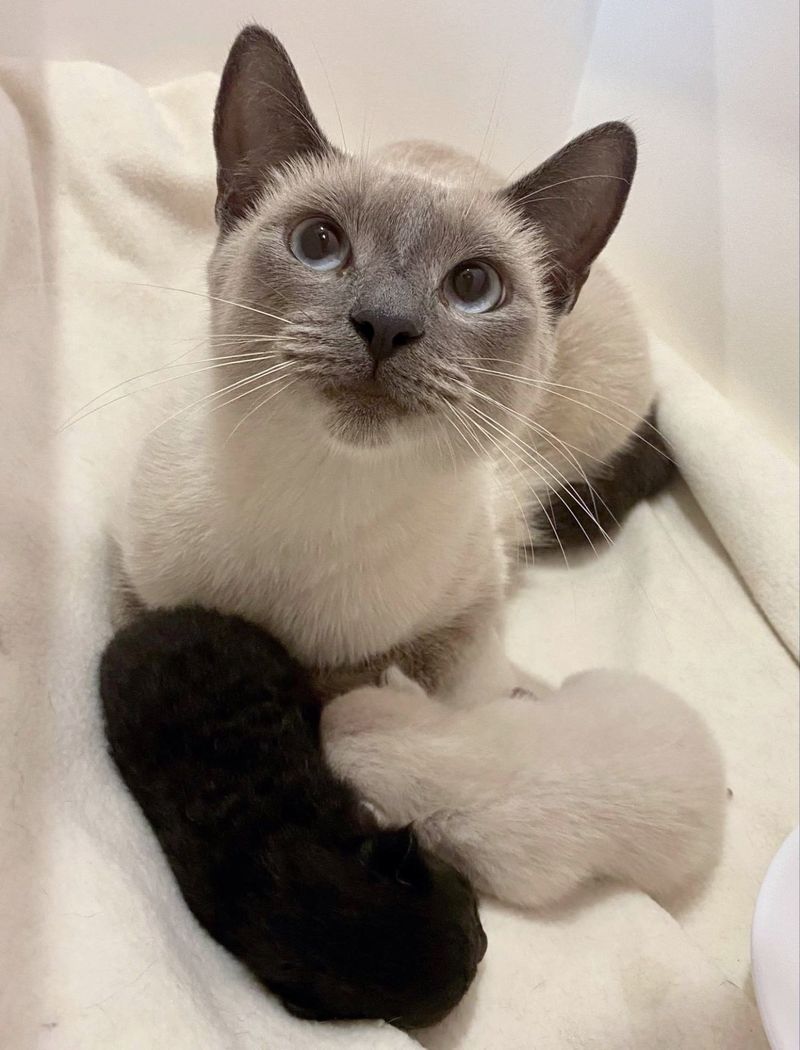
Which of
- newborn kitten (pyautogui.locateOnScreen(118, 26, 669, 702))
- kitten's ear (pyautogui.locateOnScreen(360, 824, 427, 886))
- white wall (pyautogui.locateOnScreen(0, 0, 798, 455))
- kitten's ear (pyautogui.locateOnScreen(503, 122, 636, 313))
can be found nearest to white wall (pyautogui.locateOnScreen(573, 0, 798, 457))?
white wall (pyautogui.locateOnScreen(0, 0, 798, 455))

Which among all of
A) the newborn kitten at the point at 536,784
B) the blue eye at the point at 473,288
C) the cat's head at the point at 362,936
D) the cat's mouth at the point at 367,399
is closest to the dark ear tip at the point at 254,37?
the blue eye at the point at 473,288

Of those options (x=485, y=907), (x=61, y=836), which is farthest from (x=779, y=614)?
(x=61, y=836)

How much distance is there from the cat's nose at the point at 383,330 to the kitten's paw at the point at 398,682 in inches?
21.4

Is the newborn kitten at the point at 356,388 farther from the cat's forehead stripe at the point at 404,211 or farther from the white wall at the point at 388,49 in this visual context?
the white wall at the point at 388,49

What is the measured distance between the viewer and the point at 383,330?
0.84 m

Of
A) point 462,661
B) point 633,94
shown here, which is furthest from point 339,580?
point 633,94

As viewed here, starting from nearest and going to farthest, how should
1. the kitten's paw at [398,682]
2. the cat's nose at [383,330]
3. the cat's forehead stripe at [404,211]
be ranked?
the cat's nose at [383,330] → the cat's forehead stripe at [404,211] → the kitten's paw at [398,682]

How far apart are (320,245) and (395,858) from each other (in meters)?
0.70

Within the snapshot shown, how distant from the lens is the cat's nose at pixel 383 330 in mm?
842

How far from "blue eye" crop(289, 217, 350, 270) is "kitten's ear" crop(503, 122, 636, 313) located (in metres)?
0.29

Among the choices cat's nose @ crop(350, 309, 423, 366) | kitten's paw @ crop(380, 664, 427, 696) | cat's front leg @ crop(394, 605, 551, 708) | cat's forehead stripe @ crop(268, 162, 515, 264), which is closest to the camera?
cat's nose @ crop(350, 309, 423, 366)

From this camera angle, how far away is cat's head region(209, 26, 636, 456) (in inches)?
34.4

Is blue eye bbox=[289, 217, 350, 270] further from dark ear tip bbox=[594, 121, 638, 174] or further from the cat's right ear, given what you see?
dark ear tip bbox=[594, 121, 638, 174]

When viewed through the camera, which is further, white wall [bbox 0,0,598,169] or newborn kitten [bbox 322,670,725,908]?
white wall [bbox 0,0,598,169]
